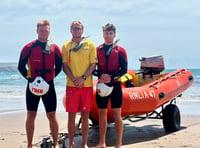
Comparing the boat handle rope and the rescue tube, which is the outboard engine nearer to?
the rescue tube

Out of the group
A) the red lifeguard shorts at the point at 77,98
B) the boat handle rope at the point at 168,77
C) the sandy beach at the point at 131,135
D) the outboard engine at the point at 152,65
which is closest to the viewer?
the red lifeguard shorts at the point at 77,98

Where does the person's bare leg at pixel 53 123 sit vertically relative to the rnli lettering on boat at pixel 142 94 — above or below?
below

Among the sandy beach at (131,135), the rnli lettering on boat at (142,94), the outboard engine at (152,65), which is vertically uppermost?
the outboard engine at (152,65)

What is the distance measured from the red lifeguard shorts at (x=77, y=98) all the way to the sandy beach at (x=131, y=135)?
4.61 feet

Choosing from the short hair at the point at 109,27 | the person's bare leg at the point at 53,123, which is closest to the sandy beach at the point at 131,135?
the person's bare leg at the point at 53,123

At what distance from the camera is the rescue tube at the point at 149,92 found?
5.85 metres

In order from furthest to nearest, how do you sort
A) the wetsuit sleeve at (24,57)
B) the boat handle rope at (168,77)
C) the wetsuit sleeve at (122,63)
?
the boat handle rope at (168,77), the wetsuit sleeve at (122,63), the wetsuit sleeve at (24,57)

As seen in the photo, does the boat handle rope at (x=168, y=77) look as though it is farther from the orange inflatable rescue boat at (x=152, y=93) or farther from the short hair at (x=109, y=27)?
the short hair at (x=109, y=27)

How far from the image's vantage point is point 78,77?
4477mm

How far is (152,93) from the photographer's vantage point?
632cm

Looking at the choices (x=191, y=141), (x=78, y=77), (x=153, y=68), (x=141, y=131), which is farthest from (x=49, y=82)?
(x=153, y=68)

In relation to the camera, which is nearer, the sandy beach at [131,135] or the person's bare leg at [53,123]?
the person's bare leg at [53,123]

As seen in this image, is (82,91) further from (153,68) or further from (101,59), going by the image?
(153,68)

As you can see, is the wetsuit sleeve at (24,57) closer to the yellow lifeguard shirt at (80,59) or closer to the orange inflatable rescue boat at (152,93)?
the yellow lifeguard shirt at (80,59)
